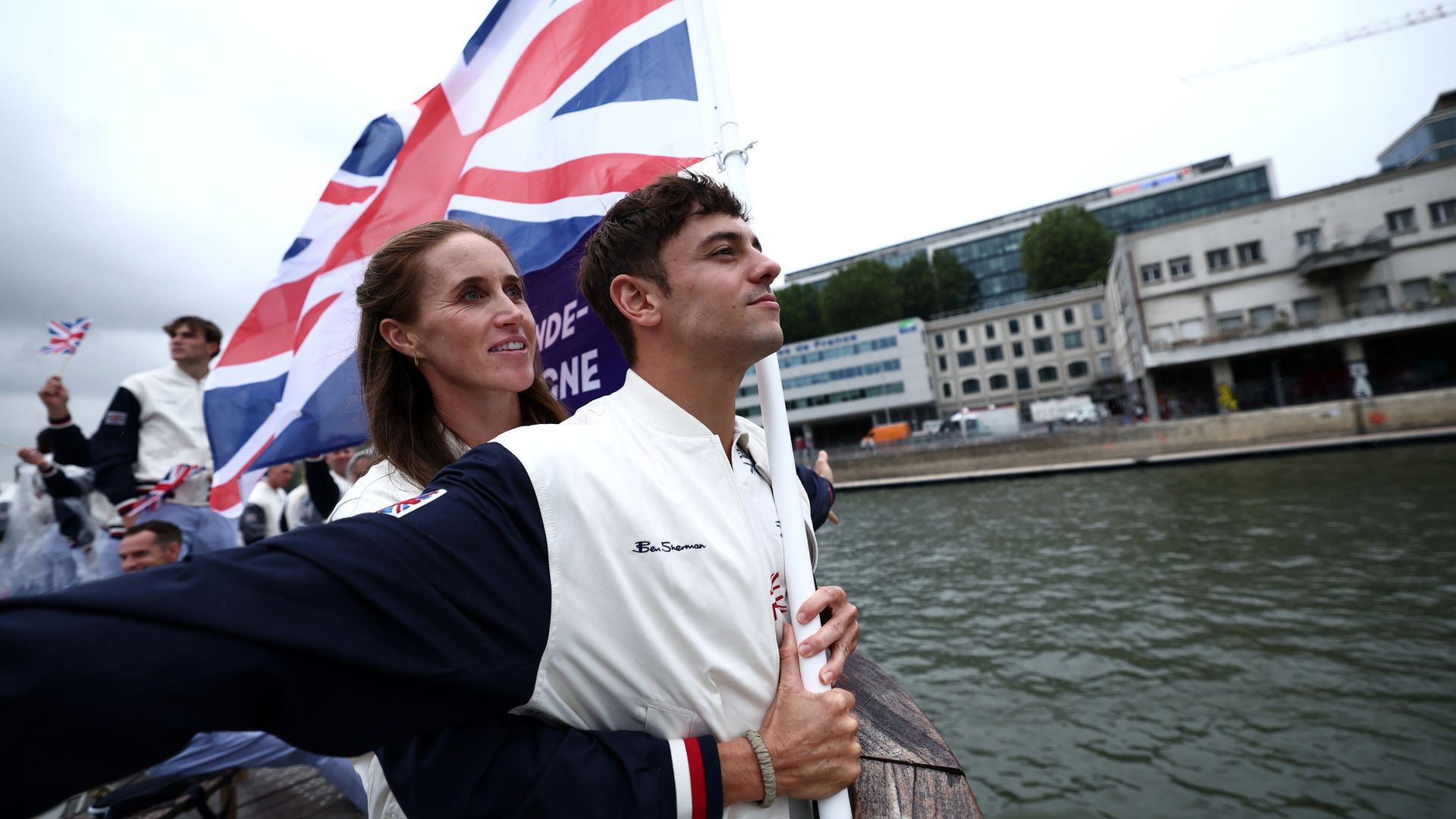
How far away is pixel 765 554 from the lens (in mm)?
1741

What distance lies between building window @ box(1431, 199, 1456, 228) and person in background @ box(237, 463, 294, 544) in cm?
4891

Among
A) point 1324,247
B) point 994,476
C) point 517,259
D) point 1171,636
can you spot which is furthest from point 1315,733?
point 1324,247

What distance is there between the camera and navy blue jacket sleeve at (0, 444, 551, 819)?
0.74 m

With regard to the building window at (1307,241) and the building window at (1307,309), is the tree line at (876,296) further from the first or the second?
the building window at (1307,309)

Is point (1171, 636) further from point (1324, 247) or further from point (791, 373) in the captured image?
point (791, 373)

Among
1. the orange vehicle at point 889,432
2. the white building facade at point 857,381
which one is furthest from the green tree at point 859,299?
the orange vehicle at point 889,432

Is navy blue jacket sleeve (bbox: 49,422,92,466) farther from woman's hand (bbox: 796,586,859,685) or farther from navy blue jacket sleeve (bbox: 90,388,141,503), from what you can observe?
woman's hand (bbox: 796,586,859,685)

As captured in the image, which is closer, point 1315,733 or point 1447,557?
point 1315,733

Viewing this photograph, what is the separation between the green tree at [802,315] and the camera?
70625 millimetres

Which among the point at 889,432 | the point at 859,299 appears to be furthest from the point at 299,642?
the point at 859,299

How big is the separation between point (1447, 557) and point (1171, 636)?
226 inches

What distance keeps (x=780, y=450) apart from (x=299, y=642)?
1.20 m

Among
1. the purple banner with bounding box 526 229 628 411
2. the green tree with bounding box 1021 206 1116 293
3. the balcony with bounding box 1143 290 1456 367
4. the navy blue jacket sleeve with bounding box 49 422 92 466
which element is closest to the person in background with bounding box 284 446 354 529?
the navy blue jacket sleeve with bounding box 49 422 92 466

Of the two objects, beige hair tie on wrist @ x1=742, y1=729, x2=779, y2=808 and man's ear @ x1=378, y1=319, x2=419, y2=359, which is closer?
beige hair tie on wrist @ x1=742, y1=729, x2=779, y2=808
